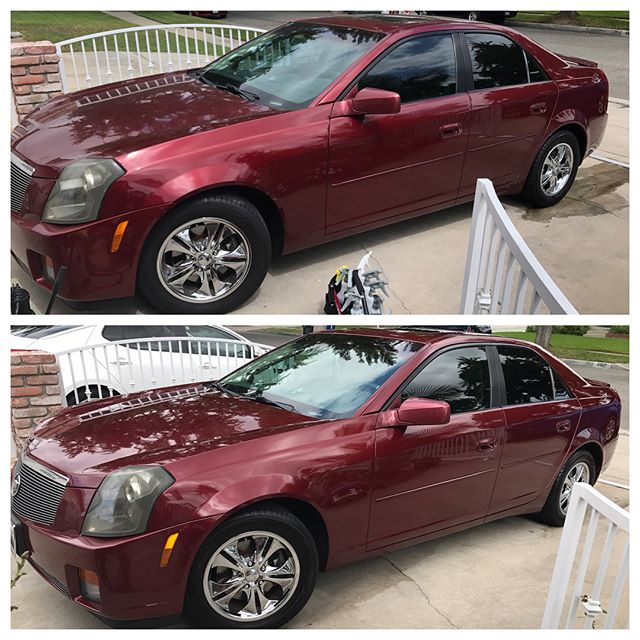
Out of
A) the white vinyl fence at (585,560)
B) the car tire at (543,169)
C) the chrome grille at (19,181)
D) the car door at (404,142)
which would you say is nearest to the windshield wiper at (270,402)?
the car door at (404,142)

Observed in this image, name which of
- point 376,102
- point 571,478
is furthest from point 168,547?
point 571,478

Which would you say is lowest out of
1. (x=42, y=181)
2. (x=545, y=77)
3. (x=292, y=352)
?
(x=292, y=352)

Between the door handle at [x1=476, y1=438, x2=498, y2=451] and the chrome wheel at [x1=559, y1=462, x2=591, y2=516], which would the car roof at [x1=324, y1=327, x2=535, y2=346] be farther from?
the chrome wheel at [x1=559, y1=462, x2=591, y2=516]

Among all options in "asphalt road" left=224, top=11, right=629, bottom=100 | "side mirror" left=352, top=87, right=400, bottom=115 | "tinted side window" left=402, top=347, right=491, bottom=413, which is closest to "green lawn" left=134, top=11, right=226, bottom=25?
"asphalt road" left=224, top=11, right=629, bottom=100

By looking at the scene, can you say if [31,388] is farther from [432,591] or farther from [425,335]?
[432,591]

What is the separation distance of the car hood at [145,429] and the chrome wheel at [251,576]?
1.72ft

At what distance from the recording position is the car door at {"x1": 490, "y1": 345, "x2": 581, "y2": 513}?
5.19 m

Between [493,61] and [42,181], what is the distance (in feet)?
12.3

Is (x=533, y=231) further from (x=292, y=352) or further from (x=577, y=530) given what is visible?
(x=577, y=530)

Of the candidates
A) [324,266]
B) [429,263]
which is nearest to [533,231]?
[429,263]

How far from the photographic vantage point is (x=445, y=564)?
5.05 meters

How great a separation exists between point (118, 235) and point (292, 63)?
213 centimetres

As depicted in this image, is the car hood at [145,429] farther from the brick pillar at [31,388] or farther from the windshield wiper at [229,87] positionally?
the windshield wiper at [229,87]

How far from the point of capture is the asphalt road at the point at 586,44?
14.6 m
